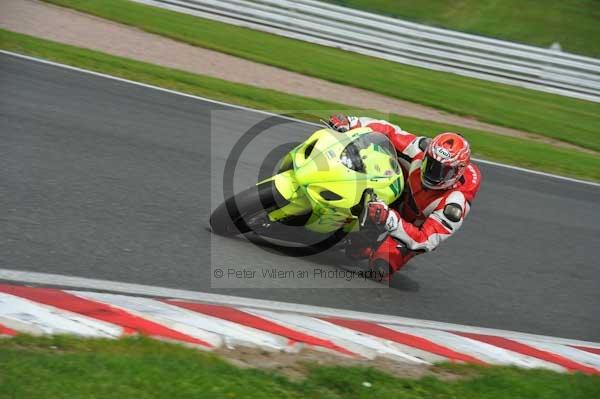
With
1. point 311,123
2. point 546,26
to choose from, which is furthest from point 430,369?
point 546,26

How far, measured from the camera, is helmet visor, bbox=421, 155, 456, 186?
5.80 m

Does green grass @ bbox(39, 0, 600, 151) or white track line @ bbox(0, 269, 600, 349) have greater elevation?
green grass @ bbox(39, 0, 600, 151)

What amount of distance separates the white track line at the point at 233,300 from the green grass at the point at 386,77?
28.0 ft

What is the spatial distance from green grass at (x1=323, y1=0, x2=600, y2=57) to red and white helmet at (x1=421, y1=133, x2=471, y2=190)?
17714 mm

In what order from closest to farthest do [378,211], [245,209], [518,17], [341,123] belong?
[378,211]
[245,209]
[341,123]
[518,17]

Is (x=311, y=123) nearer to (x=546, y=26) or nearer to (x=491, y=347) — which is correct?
(x=491, y=347)

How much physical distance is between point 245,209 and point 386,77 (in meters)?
10.1

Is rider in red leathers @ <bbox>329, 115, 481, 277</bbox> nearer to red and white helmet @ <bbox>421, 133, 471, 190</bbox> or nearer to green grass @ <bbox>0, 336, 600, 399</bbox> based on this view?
red and white helmet @ <bbox>421, 133, 471, 190</bbox>

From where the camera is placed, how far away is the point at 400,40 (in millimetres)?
17969

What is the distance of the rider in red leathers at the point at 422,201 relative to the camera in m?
5.79

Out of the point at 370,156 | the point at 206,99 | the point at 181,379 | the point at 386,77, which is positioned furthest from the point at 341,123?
the point at 386,77

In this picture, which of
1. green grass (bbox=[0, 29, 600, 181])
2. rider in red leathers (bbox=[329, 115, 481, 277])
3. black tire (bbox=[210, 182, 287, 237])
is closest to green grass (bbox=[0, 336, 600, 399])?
rider in red leathers (bbox=[329, 115, 481, 277])

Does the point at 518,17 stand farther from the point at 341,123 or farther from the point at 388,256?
the point at 388,256

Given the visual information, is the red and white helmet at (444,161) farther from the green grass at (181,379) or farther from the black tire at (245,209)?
the green grass at (181,379)
